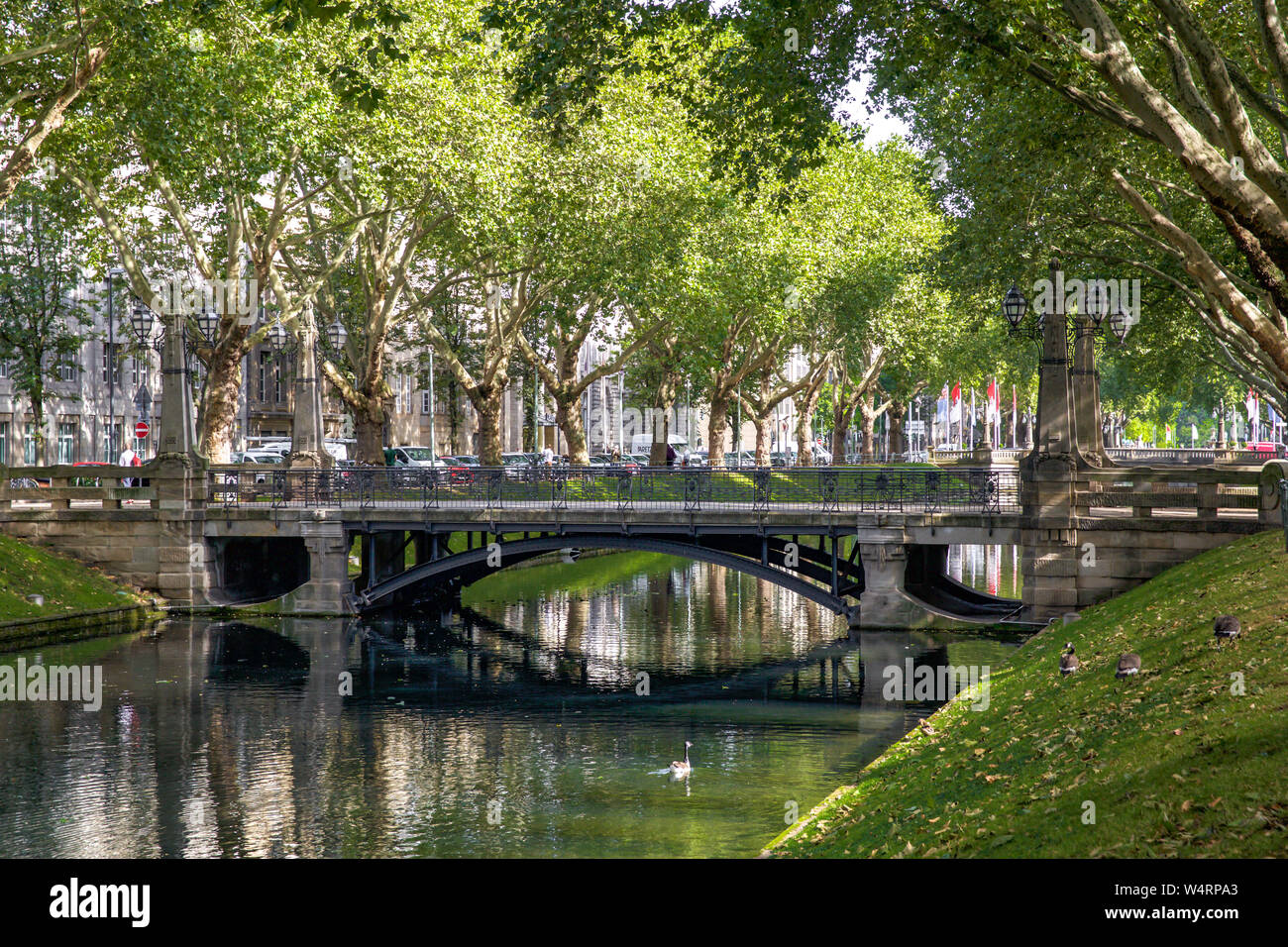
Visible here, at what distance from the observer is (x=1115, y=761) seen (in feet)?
40.3

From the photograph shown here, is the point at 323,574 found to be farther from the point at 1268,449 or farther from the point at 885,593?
the point at 1268,449

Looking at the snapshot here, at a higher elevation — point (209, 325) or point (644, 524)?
point (209, 325)

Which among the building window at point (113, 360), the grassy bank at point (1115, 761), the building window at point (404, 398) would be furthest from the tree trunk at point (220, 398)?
the building window at point (404, 398)

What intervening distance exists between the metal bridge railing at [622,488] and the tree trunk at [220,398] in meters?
0.97

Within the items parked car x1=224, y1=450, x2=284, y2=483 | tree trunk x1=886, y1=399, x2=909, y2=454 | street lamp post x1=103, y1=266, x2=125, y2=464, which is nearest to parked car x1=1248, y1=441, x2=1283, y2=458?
tree trunk x1=886, y1=399, x2=909, y2=454

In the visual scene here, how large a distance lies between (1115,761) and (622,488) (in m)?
23.6

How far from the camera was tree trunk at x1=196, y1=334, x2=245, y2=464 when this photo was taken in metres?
37.6

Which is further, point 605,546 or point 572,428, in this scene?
point 572,428

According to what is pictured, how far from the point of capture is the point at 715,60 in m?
19.2

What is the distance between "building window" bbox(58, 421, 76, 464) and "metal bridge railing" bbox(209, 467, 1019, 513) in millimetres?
31032

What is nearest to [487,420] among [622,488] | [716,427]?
[622,488]

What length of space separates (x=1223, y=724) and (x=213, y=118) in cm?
2590

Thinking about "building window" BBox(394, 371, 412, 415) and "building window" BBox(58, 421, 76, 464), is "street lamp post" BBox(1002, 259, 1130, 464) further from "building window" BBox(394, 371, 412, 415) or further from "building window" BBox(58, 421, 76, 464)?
"building window" BBox(394, 371, 412, 415)
